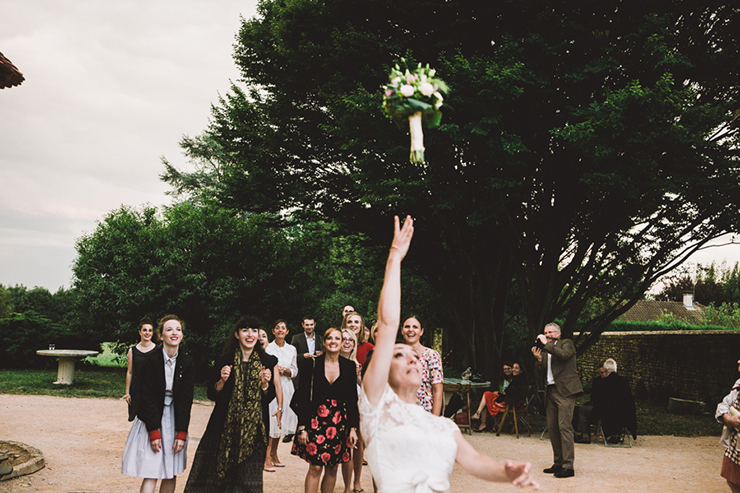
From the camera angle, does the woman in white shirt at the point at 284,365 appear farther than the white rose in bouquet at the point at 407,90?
Yes

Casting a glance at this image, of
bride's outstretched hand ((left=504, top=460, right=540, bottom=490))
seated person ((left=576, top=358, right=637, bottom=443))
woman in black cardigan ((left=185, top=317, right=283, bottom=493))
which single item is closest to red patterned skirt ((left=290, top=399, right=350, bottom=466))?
woman in black cardigan ((left=185, top=317, right=283, bottom=493))

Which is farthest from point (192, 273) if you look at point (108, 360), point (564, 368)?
point (564, 368)

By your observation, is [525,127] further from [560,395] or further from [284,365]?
[284,365]

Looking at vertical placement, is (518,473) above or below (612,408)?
above

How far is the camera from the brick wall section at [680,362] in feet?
61.8

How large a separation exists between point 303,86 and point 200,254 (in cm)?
969

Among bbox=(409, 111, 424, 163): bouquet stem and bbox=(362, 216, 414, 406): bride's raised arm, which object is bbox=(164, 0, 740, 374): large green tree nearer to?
bbox=(409, 111, 424, 163): bouquet stem

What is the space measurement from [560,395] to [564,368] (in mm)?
419

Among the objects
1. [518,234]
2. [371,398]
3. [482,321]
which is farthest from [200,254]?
[371,398]

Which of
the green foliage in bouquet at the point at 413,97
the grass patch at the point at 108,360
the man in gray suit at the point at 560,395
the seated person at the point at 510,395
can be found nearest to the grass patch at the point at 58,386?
the grass patch at the point at 108,360

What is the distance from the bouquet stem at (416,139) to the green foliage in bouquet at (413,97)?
0.04m

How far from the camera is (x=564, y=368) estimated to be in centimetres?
881

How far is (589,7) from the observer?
11.6 m

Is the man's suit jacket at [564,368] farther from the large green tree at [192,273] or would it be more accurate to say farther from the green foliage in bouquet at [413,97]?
the large green tree at [192,273]
